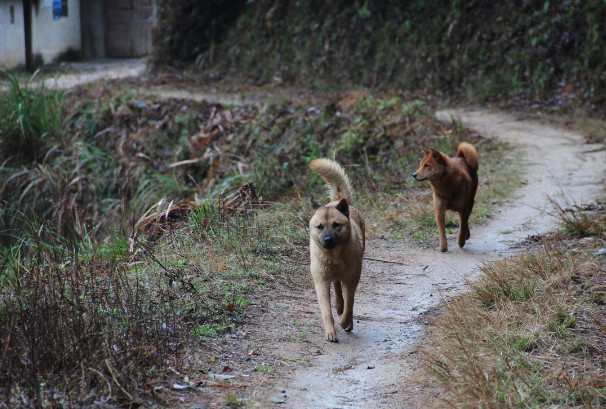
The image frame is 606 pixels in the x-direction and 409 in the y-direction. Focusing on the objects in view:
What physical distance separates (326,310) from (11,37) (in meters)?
18.3

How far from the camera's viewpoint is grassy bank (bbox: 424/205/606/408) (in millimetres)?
4805

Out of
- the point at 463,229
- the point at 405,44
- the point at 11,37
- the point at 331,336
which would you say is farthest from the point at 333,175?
the point at 11,37

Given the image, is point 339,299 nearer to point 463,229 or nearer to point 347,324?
point 347,324

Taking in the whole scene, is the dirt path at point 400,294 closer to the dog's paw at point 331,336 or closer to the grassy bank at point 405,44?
the dog's paw at point 331,336

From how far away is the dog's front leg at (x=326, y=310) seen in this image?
20.4 feet

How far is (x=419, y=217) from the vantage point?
32.2ft

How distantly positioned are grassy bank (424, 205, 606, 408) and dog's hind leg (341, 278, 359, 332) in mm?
588

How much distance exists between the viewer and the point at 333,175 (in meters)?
7.37

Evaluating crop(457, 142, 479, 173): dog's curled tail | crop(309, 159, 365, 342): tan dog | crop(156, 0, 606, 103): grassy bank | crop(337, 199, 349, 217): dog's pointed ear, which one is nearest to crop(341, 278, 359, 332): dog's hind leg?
crop(309, 159, 365, 342): tan dog

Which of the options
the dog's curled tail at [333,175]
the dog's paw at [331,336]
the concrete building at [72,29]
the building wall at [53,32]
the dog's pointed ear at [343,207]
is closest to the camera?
the dog's paw at [331,336]

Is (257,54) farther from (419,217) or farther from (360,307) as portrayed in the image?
(360,307)

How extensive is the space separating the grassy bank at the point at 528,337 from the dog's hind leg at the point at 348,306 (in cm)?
59

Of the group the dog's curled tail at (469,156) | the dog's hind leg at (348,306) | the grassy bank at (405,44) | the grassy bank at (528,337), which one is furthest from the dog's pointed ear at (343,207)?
the grassy bank at (405,44)

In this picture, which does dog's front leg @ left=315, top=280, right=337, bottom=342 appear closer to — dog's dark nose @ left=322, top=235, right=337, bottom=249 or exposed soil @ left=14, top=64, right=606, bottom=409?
exposed soil @ left=14, top=64, right=606, bottom=409
